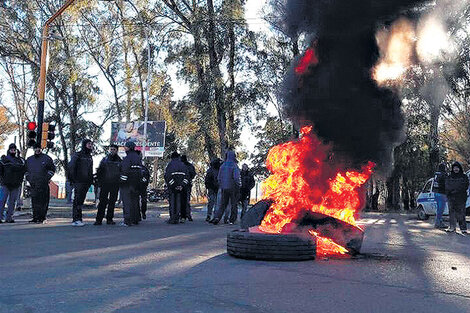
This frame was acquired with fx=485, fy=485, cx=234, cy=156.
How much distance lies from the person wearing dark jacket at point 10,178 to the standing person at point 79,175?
5.25 ft

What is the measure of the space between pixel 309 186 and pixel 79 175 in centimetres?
601

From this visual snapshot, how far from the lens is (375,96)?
7672 millimetres

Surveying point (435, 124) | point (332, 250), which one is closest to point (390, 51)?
point (332, 250)

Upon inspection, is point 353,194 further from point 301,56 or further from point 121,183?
point 121,183

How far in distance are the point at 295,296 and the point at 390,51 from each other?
17.1ft

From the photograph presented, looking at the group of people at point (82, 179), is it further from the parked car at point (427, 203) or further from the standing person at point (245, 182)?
the parked car at point (427, 203)

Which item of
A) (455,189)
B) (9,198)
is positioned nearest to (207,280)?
(9,198)

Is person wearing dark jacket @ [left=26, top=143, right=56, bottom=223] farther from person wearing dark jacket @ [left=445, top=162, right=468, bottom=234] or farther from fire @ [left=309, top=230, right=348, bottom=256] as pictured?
person wearing dark jacket @ [left=445, top=162, right=468, bottom=234]

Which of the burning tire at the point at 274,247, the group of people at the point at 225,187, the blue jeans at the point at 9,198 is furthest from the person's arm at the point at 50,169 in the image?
the burning tire at the point at 274,247

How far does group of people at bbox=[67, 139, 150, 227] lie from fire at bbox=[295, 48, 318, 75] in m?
5.14

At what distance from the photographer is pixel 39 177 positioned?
1144cm

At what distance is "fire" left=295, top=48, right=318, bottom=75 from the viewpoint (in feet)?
25.6

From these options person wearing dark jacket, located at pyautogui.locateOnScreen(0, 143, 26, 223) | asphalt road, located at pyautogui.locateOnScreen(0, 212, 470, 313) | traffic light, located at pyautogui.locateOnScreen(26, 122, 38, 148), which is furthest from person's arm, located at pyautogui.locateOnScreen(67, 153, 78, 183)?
traffic light, located at pyautogui.locateOnScreen(26, 122, 38, 148)

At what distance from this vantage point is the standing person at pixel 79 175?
11008mm
